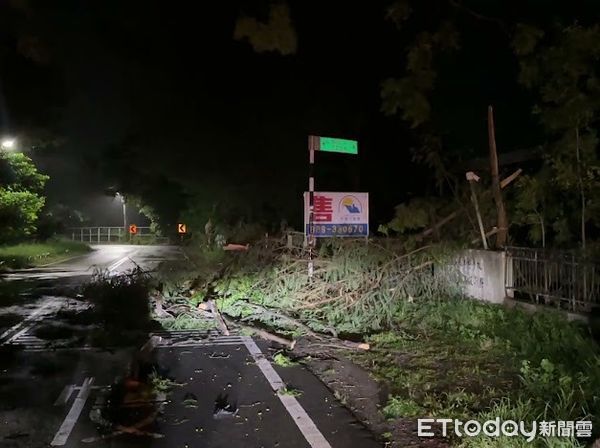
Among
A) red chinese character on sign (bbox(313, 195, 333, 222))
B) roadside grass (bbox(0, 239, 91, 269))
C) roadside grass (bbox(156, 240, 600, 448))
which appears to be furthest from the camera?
roadside grass (bbox(0, 239, 91, 269))

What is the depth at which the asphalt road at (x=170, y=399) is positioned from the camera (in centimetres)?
496

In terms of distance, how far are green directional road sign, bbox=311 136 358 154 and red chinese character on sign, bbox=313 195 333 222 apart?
1.02 metres

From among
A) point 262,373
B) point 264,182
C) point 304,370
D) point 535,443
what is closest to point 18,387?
point 262,373

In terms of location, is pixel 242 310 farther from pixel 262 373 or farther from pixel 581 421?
pixel 581 421

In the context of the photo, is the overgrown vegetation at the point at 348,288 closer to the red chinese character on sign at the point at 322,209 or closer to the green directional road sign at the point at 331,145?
the red chinese character on sign at the point at 322,209

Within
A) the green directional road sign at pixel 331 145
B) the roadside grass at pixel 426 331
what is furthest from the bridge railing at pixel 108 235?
the roadside grass at pixel 426 331

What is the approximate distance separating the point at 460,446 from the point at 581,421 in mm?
1075

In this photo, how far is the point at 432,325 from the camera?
364 inches

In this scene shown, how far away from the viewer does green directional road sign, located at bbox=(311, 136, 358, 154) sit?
11805mm

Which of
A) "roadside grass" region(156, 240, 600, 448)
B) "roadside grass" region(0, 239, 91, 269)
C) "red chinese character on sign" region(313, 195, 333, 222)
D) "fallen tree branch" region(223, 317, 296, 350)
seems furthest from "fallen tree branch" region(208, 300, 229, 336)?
"roadside grass" region(0, 239, 91, 269)

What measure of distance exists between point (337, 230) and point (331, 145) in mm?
1759

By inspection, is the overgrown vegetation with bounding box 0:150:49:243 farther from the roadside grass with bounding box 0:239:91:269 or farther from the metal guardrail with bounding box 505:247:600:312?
the metal guardrail with bounding box 505:247:600:312

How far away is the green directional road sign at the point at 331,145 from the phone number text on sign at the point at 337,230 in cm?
157

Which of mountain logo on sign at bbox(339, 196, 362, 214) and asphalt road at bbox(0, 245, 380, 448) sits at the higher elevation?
mountain logo on sign at bbox(339, 196, 362, 214)
